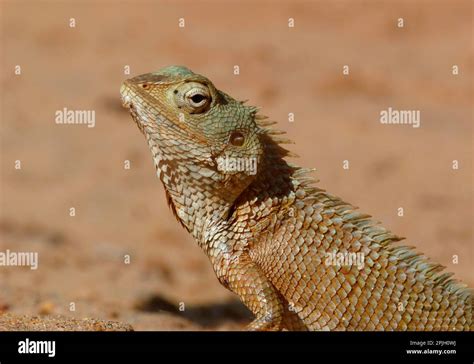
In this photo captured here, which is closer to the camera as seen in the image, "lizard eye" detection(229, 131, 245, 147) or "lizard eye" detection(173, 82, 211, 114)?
"lizard eye" detection(173, 82, 211, 114)

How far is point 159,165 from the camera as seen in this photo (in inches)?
324

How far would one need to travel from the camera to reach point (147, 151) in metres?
23.3

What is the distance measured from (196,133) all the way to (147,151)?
15475 mm

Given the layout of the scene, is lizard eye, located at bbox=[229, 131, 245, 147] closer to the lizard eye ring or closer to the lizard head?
the lizard head

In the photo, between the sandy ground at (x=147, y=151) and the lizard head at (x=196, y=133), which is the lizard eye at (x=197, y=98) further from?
the sandy ground at (x=147, y=151)

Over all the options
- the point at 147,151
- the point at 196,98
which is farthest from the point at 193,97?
the point at 147,151

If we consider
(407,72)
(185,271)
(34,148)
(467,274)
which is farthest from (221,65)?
(467,274)

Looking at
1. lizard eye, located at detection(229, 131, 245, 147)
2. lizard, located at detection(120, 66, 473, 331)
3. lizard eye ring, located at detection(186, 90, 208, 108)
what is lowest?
lizard, located at detection(120, 66, 473, 331)

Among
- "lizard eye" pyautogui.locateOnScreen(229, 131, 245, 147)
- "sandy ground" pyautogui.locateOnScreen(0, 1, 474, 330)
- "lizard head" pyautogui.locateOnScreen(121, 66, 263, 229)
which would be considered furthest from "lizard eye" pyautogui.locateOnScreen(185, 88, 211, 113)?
"sandy ground" pyautogui.locateOnScreen(0, 1, 474, 330)

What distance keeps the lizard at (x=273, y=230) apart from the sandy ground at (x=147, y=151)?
1.69 metres

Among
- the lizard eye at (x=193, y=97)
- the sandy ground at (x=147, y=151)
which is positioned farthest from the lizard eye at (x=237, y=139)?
the sandy ground at (x=147, y=151)

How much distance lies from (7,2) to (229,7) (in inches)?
373

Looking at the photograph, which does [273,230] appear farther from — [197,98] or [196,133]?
[197,98]

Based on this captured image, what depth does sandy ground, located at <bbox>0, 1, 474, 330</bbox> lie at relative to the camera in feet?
48.7
